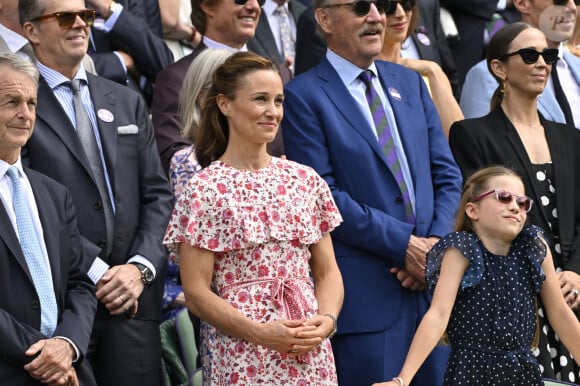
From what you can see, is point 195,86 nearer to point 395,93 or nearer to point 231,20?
point 231,20

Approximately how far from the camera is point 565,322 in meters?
5.31

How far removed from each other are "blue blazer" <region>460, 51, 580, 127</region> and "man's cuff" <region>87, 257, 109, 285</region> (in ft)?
9.07

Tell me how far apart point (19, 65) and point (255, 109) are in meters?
1.06

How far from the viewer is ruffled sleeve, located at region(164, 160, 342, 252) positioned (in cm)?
507

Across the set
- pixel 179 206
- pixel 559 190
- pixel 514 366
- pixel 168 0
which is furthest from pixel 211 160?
pixel 168 0

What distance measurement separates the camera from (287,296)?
5121 mm

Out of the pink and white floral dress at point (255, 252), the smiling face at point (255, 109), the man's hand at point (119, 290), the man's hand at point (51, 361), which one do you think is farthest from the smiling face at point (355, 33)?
the man's hand at point (51, 361)

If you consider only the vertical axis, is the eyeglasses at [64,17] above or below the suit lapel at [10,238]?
above

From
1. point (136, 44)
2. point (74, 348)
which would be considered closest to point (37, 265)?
point (74, 348)

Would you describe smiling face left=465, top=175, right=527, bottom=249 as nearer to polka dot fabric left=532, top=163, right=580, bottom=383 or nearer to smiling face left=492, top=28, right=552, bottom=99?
polka dot fabric left=532, top=163, right=580, bottom=383

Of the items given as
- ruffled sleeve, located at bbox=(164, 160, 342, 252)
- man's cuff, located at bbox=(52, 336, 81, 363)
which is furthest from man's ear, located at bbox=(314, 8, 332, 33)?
man's cuff, located at bbox=(52, 336, 81, 363)

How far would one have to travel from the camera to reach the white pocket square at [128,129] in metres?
5.96

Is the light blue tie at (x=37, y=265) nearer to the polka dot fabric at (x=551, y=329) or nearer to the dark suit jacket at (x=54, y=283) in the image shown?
the dark suit jacket at (x=54, y=283)

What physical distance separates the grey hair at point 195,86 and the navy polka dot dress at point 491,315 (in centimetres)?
171
